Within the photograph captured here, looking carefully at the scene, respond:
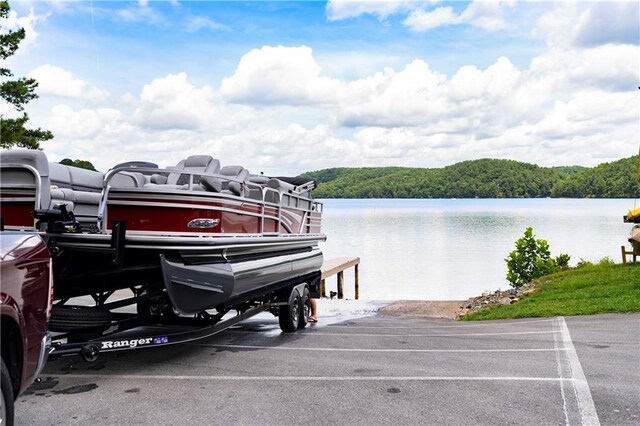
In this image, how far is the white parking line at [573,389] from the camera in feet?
18.1

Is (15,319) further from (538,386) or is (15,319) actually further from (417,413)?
(538,386)

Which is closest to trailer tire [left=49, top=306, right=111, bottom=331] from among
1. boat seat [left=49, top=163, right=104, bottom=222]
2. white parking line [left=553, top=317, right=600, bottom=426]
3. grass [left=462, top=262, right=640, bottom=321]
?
boat seat [left=49, top=163, right=104, bottom=222]

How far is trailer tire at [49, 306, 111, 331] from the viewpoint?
6539 mm

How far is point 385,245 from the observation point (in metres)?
64.3

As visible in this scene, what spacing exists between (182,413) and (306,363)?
2352mm

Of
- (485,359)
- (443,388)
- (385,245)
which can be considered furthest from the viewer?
(385,245)

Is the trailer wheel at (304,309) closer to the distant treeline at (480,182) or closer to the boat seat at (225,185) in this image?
the boat seat at (225,185)

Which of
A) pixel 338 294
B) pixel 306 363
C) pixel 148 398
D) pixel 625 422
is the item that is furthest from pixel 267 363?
pixel 338 294

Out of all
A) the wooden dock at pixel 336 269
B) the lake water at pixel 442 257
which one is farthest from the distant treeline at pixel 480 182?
the wooden dock at pixel 336 269

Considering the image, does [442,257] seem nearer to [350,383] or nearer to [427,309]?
[427,309]

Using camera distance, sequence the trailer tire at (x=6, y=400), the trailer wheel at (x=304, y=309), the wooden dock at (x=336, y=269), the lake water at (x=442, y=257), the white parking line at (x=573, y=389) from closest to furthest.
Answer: the trailer tire at (x=6, y=400)
the white parking line at (x=573, y=389)
the trailer wheel at (x=304, y=309)
the wooden dock at (x=336, y=269)
the lake water at (x=442, y=257)

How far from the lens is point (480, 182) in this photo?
167 m

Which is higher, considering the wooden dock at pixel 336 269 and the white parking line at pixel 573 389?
the white parking line at pixel 573 389

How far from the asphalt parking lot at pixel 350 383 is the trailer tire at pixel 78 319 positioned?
543 mm
